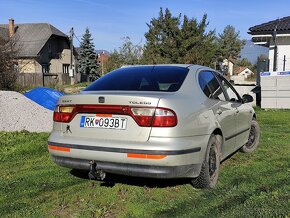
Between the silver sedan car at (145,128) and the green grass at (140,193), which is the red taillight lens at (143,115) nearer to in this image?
the silver sedan car at (145,128)

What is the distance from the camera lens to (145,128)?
3867mm

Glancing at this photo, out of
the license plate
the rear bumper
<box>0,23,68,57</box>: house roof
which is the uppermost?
<box>0,23,68,57</box>: house roof

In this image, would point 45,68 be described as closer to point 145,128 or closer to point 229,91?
point 229,91

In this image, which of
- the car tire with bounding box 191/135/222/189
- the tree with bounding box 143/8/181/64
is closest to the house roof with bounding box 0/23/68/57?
the tree with bounding box 143/8/181/64

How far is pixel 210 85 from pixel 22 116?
6072 millimetres

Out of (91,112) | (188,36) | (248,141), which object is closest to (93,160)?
(91,112)

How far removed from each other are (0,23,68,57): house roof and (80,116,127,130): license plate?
44819 millimetres

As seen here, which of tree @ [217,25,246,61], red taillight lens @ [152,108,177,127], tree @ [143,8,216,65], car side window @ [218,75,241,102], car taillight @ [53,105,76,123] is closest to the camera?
red taillight lens @ [152,108,177,127]

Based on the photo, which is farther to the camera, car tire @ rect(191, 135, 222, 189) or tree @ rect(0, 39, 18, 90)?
tree @ rect(0, 39, 18, 90)

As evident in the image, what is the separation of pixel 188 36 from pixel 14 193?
1361 inches

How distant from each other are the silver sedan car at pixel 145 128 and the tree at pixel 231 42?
316 feet

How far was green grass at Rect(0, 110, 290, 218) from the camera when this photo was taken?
13.0ft

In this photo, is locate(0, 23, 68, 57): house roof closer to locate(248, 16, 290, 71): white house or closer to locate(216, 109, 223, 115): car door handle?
locate(248, 16, 290, 71): white house

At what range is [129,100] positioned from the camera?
3949 mm
